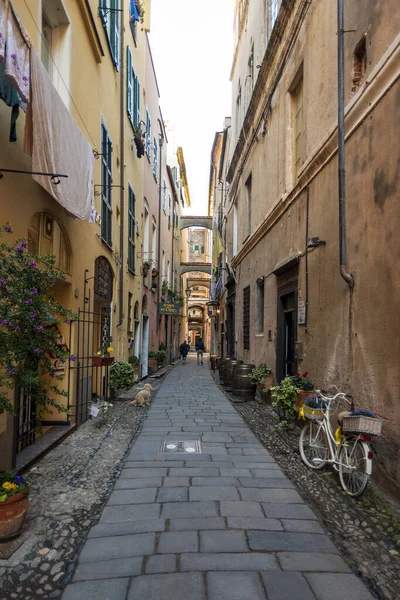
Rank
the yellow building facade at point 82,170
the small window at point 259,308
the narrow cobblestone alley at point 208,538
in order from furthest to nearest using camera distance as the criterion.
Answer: the small window at point 259,308 → the yellow building facade at point 82,170 → the narrow cobblestone alley at point 208,538

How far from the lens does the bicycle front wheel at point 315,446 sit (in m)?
4.87

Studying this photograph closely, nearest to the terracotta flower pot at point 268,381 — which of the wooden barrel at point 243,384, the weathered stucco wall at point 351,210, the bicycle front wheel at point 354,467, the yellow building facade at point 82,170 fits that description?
the weathered stucco wall at point 351,210

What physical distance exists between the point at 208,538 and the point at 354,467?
1683 mm

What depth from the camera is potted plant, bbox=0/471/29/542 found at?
3.16 metres

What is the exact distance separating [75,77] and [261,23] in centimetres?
672

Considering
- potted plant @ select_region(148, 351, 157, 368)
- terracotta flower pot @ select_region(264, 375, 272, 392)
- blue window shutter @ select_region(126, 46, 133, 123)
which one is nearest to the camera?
terracotta flower pot @ select_region(264, 375, 272, 392)

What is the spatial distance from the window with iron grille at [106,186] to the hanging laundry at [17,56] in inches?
180

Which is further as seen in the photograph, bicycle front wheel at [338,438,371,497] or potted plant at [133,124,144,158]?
potted plant at [133,124,144,158]

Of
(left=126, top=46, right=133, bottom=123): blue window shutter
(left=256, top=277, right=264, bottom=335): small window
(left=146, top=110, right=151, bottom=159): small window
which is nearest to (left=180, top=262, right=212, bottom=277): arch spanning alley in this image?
(left=146, top=110, right=151, bottom=159): small window

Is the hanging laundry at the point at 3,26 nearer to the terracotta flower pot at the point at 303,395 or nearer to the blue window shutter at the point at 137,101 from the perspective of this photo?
the terracotta flower pot at the point at 303,395

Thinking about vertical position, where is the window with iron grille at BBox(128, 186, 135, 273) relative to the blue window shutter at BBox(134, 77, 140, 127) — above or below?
below

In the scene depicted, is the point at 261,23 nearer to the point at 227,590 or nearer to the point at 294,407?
the point at 294,407

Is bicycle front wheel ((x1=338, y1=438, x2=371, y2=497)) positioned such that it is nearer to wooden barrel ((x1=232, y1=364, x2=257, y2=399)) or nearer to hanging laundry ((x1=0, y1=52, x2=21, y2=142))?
hanging laundry ((x1=0, y1=52, x2=21, y2=142))

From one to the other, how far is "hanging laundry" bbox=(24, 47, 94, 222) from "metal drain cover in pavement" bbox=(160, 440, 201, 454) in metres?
3.35
